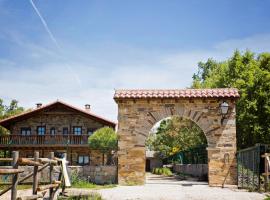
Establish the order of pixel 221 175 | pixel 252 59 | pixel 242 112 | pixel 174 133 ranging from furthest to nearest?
pixel 174 133 → pixel 252 59 → pixel 242 112 → pixel 221 175

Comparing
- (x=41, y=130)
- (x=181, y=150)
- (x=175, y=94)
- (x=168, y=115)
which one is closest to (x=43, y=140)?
(x=41, y=130)

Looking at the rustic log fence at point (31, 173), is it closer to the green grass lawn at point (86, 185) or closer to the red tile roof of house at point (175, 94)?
the green grass lawn at point (86, 185)

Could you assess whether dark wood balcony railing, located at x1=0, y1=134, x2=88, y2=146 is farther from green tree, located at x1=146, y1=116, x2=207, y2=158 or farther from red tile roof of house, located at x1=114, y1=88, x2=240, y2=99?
red tile roof of house, located at x1=114, y1=88, x2=240, y2=99

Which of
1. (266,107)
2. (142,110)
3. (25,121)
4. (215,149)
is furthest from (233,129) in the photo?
(25,121)

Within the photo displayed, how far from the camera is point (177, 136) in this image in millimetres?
33500

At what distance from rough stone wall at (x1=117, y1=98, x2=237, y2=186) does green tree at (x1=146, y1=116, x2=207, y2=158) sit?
44.2ft

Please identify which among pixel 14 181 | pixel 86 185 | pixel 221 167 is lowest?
pixel 86 185

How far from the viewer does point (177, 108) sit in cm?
1427

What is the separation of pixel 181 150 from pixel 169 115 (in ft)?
48.6

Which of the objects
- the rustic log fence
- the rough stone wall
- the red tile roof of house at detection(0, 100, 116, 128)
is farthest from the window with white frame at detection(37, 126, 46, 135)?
the rustic log fence

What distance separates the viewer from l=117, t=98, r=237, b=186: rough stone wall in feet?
45.2

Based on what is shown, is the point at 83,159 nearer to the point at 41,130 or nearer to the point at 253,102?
the point at 41,130

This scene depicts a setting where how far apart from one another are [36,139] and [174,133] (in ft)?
45.2

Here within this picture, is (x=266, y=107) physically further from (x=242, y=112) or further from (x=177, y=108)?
(x=177, y=108)
